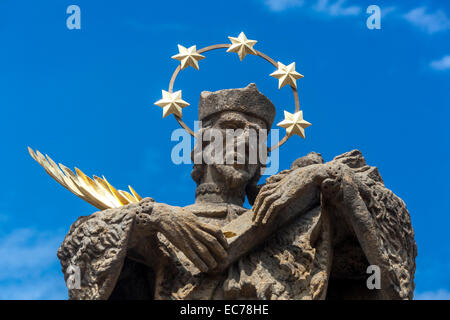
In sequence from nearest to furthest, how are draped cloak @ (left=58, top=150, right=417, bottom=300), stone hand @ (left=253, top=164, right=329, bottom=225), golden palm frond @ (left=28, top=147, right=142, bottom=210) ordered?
draped cloak @ (left=58, top=150, right=417, bottom=300) → stone hand @ (left=253, top=164, right=329, bottom=225) → golden palm frond @ (left=28, top=147, right=142, bottom=210)

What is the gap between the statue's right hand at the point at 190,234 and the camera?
789 cm

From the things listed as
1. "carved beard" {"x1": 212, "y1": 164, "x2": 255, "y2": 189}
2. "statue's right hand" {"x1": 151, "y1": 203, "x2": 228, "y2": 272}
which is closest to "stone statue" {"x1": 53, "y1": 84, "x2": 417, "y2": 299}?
"statue's right hand" {"x1": 151, "y1": 203, "x2": 228, "y2": 272}

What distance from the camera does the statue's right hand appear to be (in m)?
7.89

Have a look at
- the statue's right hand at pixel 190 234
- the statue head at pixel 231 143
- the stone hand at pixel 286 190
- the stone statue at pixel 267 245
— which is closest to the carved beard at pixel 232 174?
the statue head at pixel 231 143

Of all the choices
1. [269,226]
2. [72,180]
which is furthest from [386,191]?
[72,180]

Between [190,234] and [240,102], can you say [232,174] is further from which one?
[190,234]

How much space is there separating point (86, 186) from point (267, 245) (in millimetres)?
2187

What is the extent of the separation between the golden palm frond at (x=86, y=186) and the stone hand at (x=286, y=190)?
1749mm

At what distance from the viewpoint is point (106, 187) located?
30.6 feet

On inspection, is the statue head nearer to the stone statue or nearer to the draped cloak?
the stone statue

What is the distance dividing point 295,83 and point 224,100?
1.07 meters

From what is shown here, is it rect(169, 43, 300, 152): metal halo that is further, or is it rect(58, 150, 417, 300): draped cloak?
rect(169, 43, 300, 152): metal halo

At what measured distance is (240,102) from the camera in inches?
380

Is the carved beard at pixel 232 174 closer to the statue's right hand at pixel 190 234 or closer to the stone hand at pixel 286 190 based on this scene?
the stone hand at pixel 286 190
